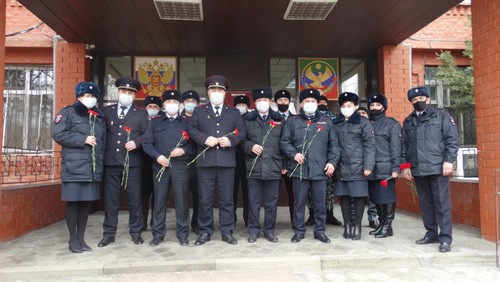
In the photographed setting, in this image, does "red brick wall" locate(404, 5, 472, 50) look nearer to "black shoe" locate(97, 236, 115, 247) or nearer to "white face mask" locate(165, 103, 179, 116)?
"white face mask" locate(165, 103, 179, 116)

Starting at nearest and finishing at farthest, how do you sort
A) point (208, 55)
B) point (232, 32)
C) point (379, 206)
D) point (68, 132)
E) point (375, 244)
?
1. point (68, 132)
2. point (375, 244)
3. point (379, 206)
4. point (232, 32)
5. point (208, 55)

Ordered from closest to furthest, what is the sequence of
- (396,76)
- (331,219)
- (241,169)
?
(241,169) < (331,219) < (396,76)

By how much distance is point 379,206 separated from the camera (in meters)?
5.20

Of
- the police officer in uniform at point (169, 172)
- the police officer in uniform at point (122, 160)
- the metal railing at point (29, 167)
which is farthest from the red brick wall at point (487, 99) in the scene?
the metal railing at point (29, 167)

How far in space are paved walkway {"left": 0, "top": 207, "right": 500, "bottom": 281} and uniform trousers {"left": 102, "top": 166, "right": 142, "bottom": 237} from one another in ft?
0.78

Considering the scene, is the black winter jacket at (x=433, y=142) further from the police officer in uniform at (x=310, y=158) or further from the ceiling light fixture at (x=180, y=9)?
the ceiling light fixture at (x=180, y=9)

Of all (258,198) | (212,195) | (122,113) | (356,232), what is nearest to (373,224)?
(356,232)

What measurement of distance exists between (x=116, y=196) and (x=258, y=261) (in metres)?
2.01

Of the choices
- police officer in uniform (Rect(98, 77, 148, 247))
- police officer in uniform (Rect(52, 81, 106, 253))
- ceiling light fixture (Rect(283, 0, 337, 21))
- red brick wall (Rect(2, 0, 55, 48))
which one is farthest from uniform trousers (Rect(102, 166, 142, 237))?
red brick wall (Rect(2, 0, 55, 48))

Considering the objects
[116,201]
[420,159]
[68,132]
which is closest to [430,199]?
[420,159]

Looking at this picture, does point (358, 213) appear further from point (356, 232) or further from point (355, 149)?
point (355, 149)

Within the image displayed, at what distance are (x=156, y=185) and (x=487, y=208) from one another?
13.8 ft

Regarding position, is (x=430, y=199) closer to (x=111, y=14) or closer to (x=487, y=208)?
(x=487, y=208)

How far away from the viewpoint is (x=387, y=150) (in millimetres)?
4871
